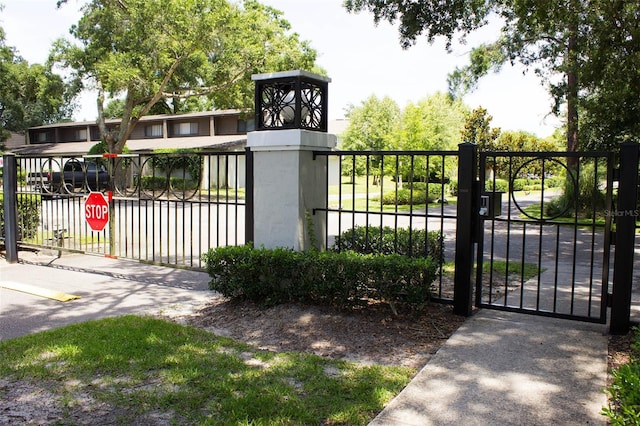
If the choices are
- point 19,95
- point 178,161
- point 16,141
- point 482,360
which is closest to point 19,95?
point 19,95

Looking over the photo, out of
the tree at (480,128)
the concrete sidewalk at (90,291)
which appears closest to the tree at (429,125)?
the tree at (480,128)

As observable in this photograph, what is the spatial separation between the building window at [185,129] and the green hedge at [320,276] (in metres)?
33.0

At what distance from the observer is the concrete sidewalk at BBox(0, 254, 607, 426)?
11.3 ft

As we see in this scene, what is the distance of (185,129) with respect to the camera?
3803 cm

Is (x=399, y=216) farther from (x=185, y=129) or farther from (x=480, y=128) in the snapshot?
(x=480, y=128)

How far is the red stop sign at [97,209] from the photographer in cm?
825

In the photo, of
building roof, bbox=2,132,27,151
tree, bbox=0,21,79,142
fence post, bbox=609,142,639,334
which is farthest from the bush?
building roof, bbox=2,132,27,151

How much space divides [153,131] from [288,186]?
1417 inches

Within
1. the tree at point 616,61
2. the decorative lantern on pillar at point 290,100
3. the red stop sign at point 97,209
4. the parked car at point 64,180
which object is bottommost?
the red stop sign at point 97,209

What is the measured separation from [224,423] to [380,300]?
2596 millimetres

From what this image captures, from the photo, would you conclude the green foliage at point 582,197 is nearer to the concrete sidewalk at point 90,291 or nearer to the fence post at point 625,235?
the fence post at point 625,235

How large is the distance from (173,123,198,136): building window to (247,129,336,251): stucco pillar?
32.5 metres

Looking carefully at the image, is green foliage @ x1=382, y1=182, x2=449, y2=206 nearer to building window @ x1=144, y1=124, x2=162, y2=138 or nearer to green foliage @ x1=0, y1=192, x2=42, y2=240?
green foliage @ x1=0, y1=192, x2=42, y2=240

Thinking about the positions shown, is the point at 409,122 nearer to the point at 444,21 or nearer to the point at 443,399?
the point at 444,21
